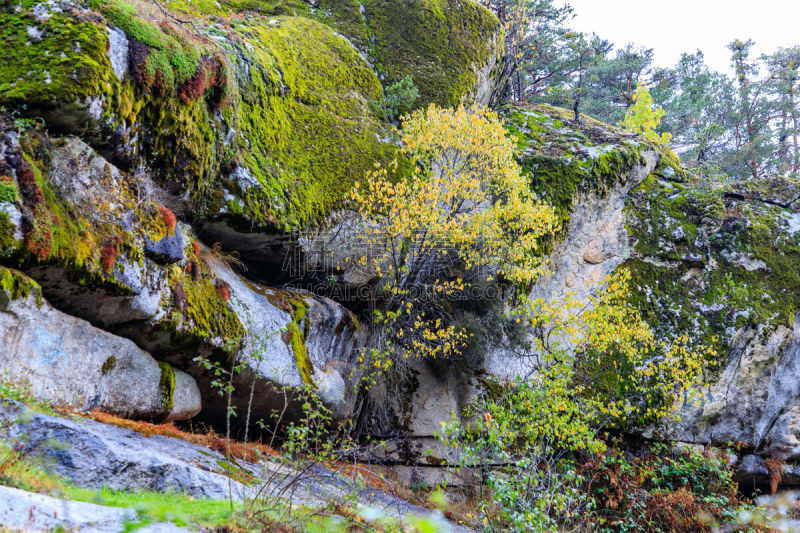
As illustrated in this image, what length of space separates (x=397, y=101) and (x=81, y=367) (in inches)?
502

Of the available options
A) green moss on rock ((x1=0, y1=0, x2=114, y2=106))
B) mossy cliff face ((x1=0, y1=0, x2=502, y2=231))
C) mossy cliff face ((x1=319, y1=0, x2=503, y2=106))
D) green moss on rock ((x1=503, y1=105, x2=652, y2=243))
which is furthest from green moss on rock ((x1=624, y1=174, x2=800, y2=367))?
green moss on rock ((x1=0, y1=0, x2=114, y2=106))

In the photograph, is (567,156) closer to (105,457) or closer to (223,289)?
(223,289)

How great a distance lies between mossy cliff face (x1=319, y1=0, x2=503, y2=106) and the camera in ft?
55.5

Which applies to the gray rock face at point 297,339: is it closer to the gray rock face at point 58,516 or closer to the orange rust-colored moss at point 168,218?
the orange rust-colored moss at point 168,218

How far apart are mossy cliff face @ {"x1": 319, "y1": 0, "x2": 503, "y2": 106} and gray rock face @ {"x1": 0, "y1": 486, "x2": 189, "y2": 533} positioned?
621 inches

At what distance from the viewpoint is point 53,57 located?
632 centimetres

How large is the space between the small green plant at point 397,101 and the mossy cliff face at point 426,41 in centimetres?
81

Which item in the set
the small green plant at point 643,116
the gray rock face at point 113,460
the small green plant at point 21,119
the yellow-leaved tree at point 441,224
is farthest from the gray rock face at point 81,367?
the small green plant at point 643,116

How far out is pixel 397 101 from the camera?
15906 millimetres

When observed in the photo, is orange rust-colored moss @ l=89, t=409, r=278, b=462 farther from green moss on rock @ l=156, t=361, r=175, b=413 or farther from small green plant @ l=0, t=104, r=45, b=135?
small green plant @ l=0, t=104, r=45, b=135

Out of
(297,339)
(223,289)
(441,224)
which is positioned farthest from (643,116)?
(223,289)

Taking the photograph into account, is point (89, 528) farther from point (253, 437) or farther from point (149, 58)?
point (253, 437)

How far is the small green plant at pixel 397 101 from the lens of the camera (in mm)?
15568

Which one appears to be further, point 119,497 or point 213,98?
point 213,98
